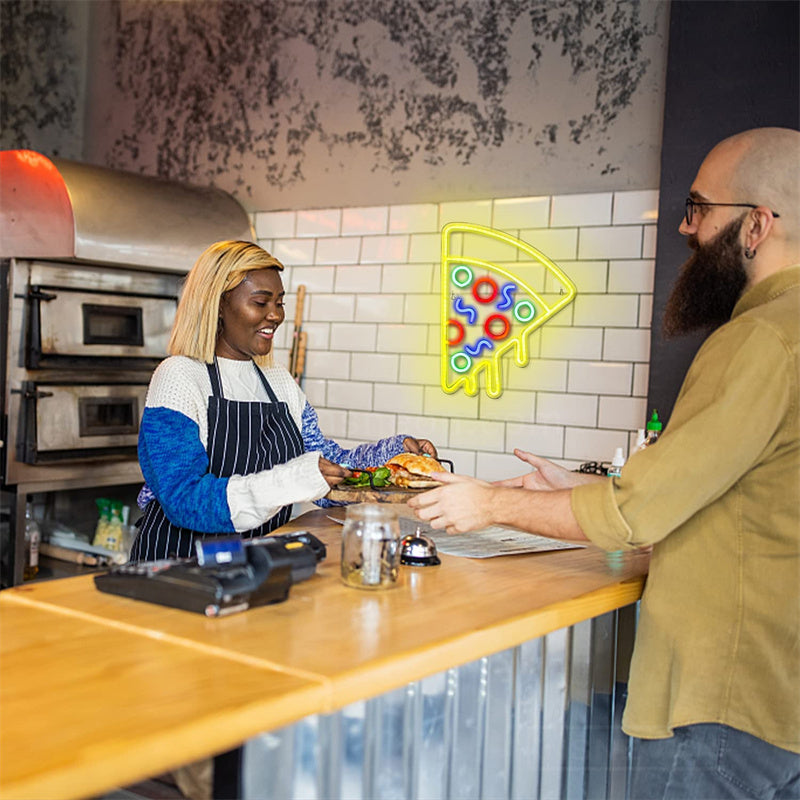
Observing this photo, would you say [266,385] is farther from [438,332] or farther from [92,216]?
[92,216]

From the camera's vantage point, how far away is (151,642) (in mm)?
1558

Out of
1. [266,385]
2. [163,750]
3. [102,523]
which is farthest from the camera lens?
[102,523]

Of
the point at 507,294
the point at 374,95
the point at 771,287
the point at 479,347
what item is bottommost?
the point at 479,347

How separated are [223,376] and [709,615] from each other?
1.69 meters

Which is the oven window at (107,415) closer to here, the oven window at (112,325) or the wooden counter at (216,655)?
the oven window at (112,325)

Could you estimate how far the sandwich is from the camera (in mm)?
2863

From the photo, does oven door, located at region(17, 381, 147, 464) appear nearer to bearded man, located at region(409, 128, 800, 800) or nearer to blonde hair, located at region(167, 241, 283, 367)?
blonde hair, located at region(167, 241, 283, 367)

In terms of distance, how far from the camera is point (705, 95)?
147 inches

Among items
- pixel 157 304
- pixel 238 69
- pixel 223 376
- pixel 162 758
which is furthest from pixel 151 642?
pixel 238 69

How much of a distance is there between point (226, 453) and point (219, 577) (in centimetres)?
118

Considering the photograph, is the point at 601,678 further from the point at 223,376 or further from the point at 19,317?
the point at 19,317

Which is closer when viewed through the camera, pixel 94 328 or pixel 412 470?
pixel 412 470

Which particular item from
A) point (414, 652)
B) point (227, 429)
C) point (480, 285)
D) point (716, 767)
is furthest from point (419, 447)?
point (414, 652)

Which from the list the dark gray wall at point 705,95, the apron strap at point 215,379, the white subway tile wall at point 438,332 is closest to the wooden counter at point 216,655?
the apron strap at point 215,379
